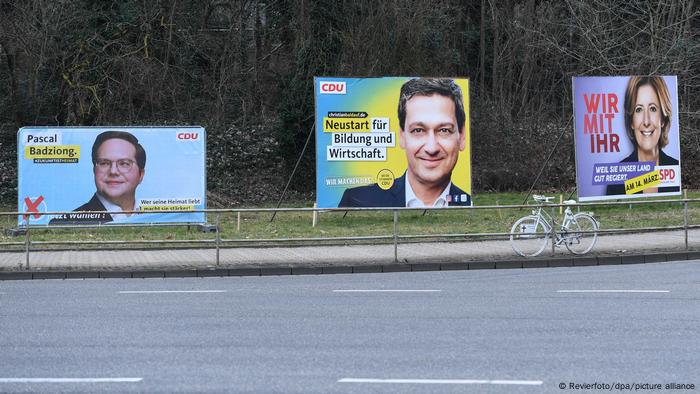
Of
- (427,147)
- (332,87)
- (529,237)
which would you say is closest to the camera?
(529,237)

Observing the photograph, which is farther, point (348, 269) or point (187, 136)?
point (187, 136)

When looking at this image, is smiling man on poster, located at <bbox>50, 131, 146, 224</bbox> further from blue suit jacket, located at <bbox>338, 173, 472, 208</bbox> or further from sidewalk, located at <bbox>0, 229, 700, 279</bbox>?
blue suit jacket, located at <bbox>338, 173, 472, 208</bbox>

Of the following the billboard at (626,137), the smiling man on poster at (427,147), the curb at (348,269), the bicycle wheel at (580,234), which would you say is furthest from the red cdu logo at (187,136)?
the bicycle wheel at (580,234)

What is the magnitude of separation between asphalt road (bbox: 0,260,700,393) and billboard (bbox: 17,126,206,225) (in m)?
8.39

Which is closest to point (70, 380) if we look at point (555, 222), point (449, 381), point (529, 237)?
point (449, 381)

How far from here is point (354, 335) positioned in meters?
10.0

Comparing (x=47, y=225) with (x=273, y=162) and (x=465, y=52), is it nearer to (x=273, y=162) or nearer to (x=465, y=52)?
(x=273, y=162)

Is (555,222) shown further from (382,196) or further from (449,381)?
(449,381)

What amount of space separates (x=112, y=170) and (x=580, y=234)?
1130cm

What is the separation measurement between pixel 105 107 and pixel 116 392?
3054cm

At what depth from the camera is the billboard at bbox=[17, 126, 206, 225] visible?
23594mm

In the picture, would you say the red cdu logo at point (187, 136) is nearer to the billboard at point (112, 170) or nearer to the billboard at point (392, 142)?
the billboard at point (112, 170)

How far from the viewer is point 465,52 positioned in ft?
163

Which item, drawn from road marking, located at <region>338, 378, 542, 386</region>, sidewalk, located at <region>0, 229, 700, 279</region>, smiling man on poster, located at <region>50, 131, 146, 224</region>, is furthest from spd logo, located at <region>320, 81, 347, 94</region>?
road marking, located at <region>338, 378, 542, 386</region>
